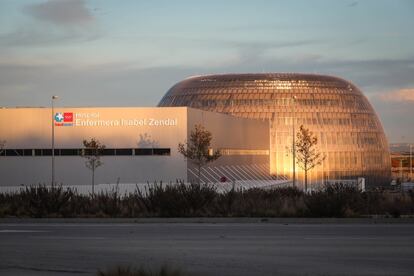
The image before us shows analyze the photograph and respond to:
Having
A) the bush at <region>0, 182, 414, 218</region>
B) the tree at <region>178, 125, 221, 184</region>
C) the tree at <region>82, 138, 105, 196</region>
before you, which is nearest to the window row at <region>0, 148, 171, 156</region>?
the tree at <region>82, 138, 105, 196</region>

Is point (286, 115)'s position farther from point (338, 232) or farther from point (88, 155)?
point (338, 232)

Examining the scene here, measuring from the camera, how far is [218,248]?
17922 millimetres

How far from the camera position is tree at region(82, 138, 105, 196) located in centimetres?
6153

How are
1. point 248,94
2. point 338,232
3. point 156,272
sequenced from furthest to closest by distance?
point 248,94 → point 338,232 → point 156,272

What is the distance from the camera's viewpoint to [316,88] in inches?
4459

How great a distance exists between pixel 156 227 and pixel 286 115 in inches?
3483

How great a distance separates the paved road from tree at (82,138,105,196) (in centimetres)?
3685

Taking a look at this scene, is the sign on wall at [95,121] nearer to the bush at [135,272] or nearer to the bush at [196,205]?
the bush at [196,205]

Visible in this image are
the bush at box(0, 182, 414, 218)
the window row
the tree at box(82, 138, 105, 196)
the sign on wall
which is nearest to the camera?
the bush at box(0, 182, 414, 218)

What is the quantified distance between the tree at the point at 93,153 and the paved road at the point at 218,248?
36852mm

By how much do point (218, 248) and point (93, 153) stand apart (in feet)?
152

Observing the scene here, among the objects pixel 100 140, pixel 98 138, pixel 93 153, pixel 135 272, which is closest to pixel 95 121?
pixel 98 138

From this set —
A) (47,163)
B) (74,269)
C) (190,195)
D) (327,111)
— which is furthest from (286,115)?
(74,269)

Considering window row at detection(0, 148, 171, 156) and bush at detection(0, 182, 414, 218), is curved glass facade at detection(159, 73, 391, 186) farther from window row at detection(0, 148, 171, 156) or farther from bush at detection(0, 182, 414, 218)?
bush at detection(0, 182, 414, 218)
